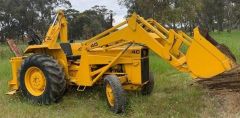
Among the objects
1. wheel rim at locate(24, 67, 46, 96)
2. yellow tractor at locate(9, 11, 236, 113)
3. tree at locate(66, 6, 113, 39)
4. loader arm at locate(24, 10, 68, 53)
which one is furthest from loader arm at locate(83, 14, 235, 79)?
tree at locate(66, 6, 113, 39)

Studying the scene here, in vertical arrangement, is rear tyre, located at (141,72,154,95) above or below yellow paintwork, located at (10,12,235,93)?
below

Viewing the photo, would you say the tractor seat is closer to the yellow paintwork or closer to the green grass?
the yellow paintwork

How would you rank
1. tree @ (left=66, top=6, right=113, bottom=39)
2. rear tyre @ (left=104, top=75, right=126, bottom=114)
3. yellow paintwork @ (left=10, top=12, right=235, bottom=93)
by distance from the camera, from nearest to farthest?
yellow paintwork @ (left=10, top=12, right=235, bottom=93) < rear tyre @ (left=104, top=75, right=126, bottom=114) < tree @ (left=66, top=6, right=113, bottom=39)

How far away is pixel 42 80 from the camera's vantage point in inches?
415

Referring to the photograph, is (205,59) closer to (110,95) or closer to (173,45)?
(173,45)

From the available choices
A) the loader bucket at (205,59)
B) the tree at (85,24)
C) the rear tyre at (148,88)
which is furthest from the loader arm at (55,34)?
the tree at (85,24)

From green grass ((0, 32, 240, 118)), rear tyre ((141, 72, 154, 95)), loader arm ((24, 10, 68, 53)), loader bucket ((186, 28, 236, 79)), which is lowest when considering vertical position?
green grass ((0, 32, 240, 118))

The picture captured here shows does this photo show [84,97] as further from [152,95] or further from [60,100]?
[152,95]

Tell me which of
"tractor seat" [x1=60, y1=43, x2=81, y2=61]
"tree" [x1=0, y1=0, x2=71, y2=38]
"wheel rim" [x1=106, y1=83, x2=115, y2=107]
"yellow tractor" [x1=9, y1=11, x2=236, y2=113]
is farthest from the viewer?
"tree" [x1=0, y1=0, x2=71, y2=38]

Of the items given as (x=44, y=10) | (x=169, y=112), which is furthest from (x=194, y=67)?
(x=44, y=10)

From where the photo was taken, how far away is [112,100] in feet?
31.1

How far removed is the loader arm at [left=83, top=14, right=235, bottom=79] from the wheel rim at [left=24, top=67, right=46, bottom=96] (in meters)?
1.20

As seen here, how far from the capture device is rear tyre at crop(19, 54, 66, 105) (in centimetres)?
1015

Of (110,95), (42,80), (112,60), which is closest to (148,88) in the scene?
(112,60)
